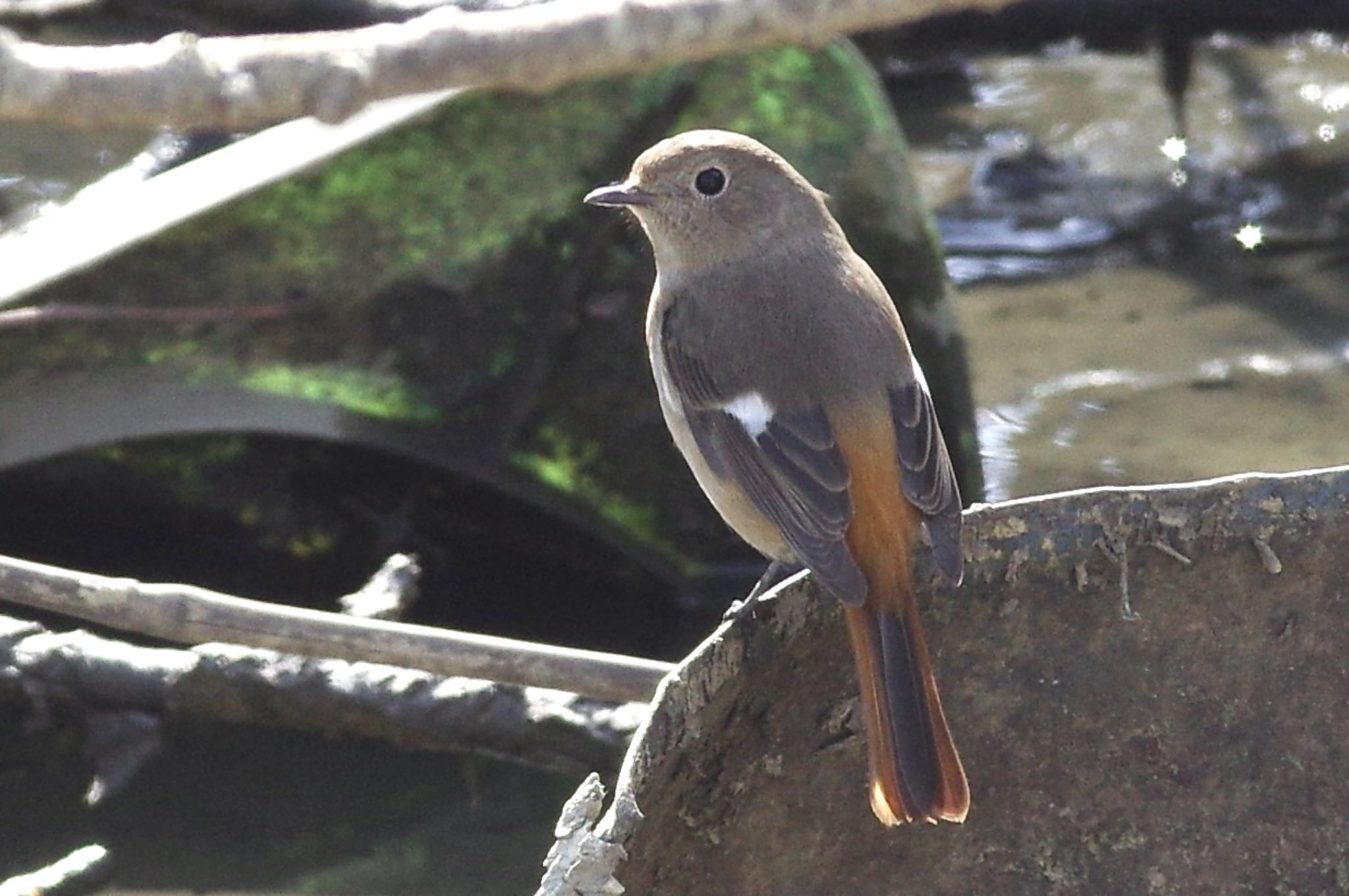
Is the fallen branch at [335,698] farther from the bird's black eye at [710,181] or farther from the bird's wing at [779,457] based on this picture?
the bird's black eye at [710,181]

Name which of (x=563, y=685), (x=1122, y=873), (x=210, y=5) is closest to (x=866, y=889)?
(x=1122, y=873)

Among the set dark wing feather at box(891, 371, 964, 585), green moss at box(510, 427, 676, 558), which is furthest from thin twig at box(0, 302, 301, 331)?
dark wing feather at box(891, 371, 964, 585)

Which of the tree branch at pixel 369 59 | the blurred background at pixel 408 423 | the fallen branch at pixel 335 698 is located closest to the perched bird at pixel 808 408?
the fallen branch at pixel 335 698

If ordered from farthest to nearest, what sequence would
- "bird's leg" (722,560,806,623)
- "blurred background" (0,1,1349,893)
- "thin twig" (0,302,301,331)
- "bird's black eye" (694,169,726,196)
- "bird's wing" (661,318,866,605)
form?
"thin twig" (0,302,301,331), "blurred background" (0,1,1349,893), "bird's black eye" (694,169,726,196), "bird's wing" (661,318,866,605), "bird's leg" (722,560,806,623)

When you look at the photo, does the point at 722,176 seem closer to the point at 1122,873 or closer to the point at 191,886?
the point at 1122,873

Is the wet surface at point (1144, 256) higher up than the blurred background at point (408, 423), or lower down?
lower down

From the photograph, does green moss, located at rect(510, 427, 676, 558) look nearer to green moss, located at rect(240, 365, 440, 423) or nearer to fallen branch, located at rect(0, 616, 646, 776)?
green moss, located at rect(240, 365, 440, 423)
